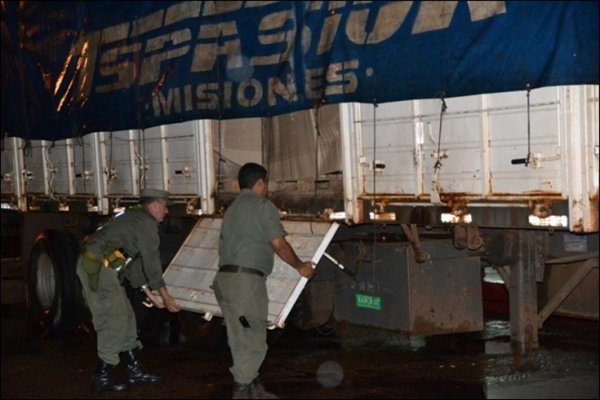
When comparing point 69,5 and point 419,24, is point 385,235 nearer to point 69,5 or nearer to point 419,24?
point 419,24

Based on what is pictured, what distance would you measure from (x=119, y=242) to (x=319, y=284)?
177 centimetres

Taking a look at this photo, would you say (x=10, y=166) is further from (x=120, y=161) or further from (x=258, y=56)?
(x=258, y=56)

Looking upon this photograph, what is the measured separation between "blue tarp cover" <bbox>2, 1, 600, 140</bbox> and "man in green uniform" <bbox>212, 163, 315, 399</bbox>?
46.4 inches

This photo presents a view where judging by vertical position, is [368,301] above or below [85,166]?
below

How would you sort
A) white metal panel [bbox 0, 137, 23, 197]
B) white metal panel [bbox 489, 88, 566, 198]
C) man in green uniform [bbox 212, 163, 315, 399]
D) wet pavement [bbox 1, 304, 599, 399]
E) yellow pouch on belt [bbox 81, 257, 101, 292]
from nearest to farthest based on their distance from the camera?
white metal panel [bbox 489, 88, 566, 198]
man in green uniform [bbox 212, 163, 315, 399]
wet pavement [bbox 1, 304, 599, 399]
yellow pouch on belt [bbox 81, 257, 101, 292]
white metal panel [bbox 0, 137, 23, 197]

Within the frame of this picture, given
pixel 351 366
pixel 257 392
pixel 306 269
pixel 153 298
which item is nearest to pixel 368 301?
pixel 351 366

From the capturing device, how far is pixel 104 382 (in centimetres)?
731

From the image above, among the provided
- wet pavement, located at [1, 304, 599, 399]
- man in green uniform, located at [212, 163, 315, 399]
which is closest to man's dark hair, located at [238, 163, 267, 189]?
man in green uniform, located at [212, 163, 315, 399]

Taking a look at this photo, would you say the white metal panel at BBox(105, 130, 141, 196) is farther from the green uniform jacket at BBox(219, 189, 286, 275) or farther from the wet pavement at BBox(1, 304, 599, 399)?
the green uniform jacket at BBox(219, 189, 286, 275)

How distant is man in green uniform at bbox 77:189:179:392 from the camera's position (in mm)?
7223

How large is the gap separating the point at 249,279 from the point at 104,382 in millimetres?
1627

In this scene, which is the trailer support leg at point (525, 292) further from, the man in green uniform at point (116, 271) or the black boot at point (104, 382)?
the black boot at point (104, 382)

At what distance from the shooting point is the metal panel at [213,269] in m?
7.13

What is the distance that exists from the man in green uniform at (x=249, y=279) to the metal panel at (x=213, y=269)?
0.45 m
